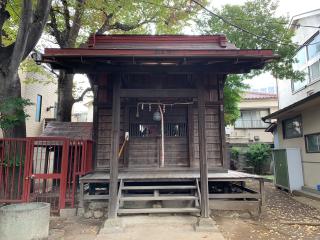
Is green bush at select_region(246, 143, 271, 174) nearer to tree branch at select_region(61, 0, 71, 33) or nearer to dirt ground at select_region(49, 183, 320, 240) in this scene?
dirt ground at select_region(49, 183, 320, 240)

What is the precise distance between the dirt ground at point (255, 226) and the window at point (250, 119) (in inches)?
562

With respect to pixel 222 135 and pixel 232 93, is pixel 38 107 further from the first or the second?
pixel 222 135

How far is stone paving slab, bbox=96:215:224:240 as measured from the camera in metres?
4.69

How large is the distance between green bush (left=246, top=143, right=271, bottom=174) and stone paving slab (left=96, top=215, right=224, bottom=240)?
1204cm

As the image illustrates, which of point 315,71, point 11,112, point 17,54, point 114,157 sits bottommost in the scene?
point 114,157

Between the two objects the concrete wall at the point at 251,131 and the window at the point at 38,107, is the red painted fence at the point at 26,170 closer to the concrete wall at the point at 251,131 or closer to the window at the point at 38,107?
the window at the point at 38,107

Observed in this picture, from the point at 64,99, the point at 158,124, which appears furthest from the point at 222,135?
the point at 64,99

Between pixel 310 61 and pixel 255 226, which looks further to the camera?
pixel 310 61

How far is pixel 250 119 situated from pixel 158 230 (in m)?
17.8

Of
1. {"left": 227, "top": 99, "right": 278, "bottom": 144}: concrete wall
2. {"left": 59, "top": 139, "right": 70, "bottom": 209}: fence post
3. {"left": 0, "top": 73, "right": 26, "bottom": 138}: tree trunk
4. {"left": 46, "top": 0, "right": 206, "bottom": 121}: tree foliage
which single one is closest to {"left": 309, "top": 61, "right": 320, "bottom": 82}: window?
{"left": 46, "top": 0, "right": 206, "bottom": 121}: tree foliage

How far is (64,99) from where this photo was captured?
35.9 ft

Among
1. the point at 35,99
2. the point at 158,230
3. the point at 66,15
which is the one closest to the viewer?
the point at 158,230

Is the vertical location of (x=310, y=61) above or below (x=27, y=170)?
above

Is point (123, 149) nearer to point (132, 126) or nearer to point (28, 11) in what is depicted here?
point (132, 126)
